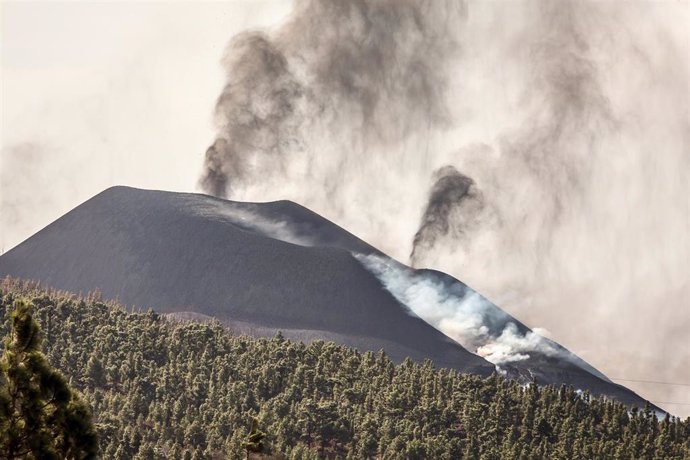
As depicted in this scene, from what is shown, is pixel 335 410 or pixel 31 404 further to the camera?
pixel 335 410

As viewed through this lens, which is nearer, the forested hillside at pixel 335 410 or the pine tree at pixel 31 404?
the pine tree at pixel 31 404

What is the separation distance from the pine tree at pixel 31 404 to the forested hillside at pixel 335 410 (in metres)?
97.8

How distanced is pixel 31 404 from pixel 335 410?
127m

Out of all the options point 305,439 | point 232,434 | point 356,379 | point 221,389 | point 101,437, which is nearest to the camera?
point 101,437

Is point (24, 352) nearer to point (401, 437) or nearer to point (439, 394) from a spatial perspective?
point (401, 437)

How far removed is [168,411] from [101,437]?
30.6m

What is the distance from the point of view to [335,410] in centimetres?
17000

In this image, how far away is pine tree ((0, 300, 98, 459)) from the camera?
45125mm

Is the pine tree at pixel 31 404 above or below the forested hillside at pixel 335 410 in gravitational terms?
below

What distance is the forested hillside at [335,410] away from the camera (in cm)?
15962

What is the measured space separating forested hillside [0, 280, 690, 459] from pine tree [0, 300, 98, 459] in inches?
3849

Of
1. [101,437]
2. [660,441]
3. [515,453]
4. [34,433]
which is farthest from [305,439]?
[34,433]

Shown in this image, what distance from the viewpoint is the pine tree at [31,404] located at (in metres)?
45.1

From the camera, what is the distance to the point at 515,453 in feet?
540
